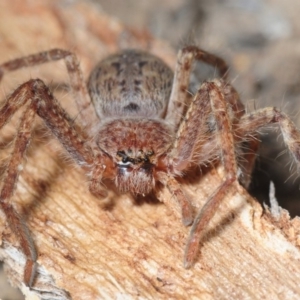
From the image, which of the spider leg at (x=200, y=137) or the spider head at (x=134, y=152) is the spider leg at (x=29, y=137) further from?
the spider leg at (x=200, y=137)

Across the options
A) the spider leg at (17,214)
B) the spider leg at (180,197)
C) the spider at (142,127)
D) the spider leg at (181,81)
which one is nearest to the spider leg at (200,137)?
the spider at (142,127)

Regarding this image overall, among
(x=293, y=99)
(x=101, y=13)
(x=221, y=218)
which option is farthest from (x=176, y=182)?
(x=101, y=13)

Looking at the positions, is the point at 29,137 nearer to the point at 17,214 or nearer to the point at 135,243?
the point at 17,214

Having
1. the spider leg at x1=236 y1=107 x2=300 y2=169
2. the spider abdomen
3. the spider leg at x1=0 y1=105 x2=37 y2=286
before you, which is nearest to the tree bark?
the spider leg at x1=0 y1=105 x2=37 y2=286

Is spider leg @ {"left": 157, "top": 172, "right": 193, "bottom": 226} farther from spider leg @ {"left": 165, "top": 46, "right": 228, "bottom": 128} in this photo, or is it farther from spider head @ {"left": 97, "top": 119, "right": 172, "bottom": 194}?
spider leg @ {"left": 165, "top": 46, "right": 228, "bottom": 128}

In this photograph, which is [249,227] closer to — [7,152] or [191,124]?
[191,124]

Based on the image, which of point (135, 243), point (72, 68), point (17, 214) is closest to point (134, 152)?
point (135, 243)
